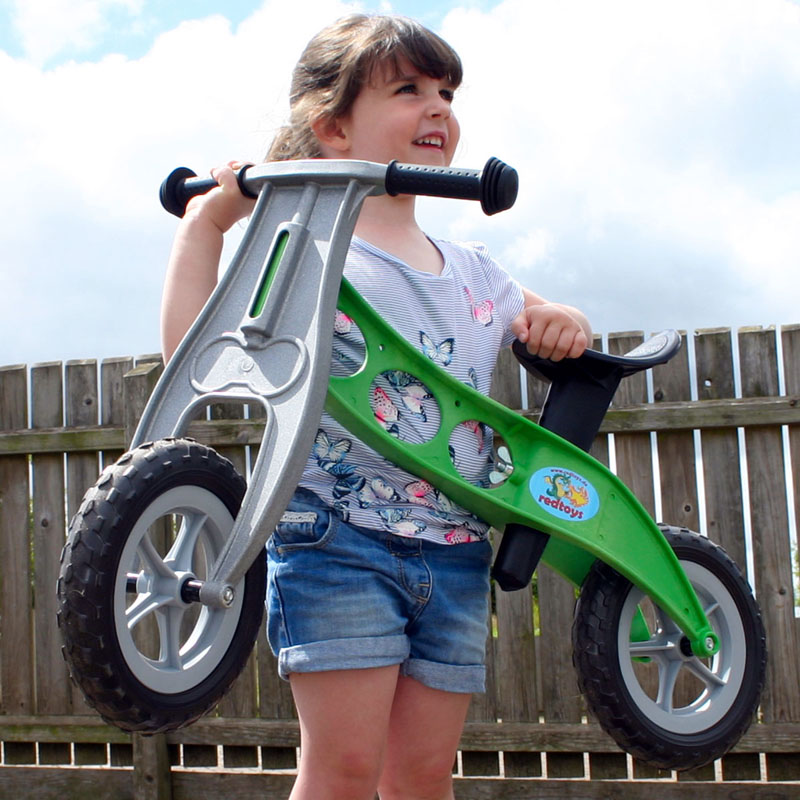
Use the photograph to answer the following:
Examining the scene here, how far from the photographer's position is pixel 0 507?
14.4 feet

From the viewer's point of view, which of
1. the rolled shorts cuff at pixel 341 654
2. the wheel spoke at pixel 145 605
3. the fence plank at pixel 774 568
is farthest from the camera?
→ the fence plank at pixel 774 568

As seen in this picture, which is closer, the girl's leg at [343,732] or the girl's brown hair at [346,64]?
the girl's leg at [343,732]

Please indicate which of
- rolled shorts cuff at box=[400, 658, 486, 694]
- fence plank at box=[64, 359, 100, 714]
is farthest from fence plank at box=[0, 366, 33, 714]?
rolled shorts cuff at box=[400, 658, 486, 694]

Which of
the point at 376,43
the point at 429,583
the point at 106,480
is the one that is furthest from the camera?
the point at 376,43

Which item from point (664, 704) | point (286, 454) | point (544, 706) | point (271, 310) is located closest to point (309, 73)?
point (271, 310)

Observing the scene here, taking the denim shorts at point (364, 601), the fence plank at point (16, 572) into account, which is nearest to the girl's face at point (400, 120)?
the denim shorts at point (364, 601)

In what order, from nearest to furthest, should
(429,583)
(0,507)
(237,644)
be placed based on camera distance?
(237,644), (429,583), (0,507)

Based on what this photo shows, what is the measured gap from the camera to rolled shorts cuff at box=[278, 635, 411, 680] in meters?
1.51

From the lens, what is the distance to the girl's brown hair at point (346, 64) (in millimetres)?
1770

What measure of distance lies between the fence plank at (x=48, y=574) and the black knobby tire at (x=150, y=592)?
3031 mm

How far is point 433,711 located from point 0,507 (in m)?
3.28

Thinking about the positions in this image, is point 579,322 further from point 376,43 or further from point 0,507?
point 0,507

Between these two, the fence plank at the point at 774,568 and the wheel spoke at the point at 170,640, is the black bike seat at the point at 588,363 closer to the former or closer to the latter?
the wheel spoke at the point at 170,640

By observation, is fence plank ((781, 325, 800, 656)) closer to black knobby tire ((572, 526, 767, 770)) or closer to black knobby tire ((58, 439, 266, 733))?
black knobby tire ((572, 526, 767, 770))
